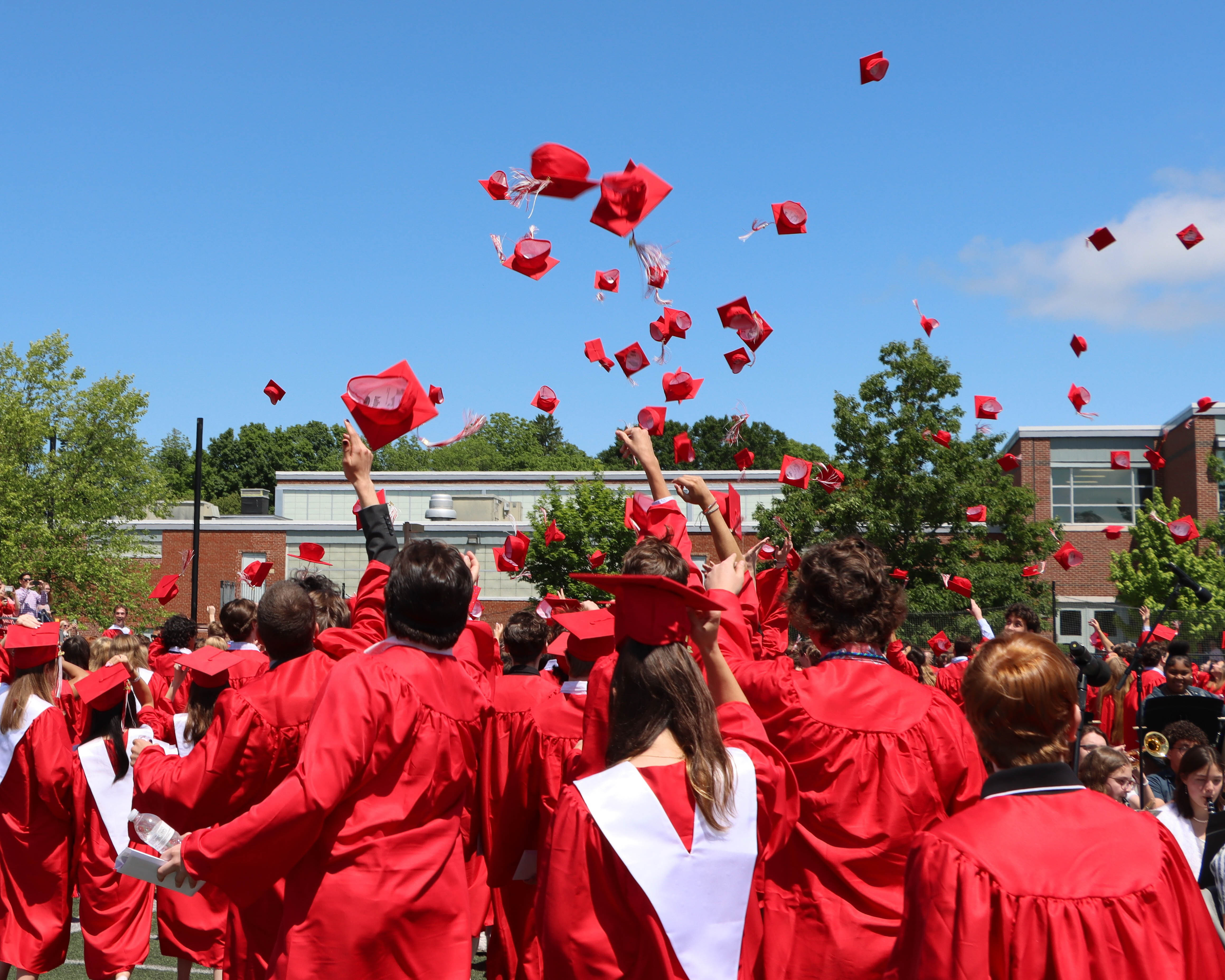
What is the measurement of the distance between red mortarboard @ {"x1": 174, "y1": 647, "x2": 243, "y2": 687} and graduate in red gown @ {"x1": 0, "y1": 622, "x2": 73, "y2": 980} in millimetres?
1406

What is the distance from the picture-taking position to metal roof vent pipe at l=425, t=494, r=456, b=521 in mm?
44156

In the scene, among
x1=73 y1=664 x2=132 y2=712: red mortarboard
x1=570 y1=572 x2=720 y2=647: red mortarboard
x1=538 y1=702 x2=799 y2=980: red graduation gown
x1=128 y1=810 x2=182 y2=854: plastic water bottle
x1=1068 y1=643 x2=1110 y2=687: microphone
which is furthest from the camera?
x1=1068 y1=643 x2=1110 y2=687: microphone

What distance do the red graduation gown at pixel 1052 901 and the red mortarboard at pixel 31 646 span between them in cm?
490

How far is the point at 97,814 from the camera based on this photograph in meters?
5.84

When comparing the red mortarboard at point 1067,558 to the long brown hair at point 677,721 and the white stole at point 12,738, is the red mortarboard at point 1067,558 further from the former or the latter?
the long brown hair at point 677,721

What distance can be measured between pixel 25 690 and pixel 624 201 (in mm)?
4126

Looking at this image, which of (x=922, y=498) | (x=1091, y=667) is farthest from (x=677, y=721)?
(x=922, y=498)

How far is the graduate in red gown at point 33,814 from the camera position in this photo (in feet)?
18.3

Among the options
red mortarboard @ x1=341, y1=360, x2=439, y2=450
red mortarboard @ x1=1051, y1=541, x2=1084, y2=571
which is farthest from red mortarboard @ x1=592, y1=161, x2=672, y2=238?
red mortarboard @ x1=1051, y1=541, x2=1084, y2=571

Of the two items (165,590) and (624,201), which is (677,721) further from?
(165,590)

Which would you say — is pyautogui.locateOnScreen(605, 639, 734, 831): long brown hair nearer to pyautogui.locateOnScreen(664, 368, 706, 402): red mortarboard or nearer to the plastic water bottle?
the plastic water bottle

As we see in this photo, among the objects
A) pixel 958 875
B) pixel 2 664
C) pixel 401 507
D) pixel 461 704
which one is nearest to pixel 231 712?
pixel 461 704

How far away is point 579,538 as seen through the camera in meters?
41.1

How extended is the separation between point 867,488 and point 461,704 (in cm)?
2834
